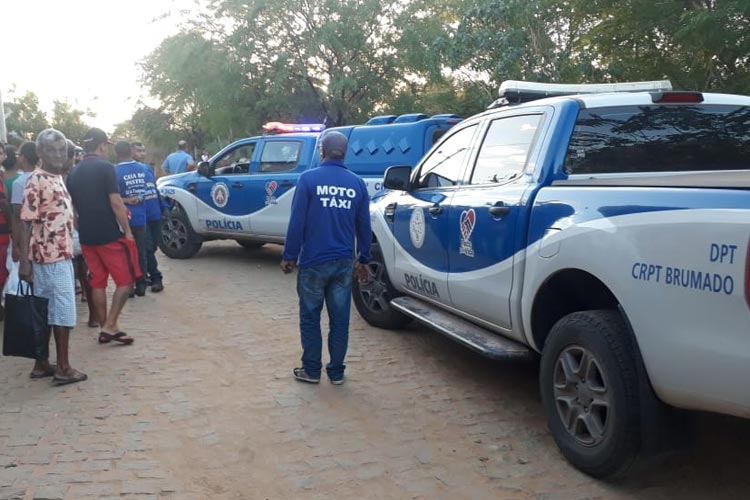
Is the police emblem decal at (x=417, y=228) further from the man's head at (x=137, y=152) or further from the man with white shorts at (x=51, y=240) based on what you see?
the man's head at (x=137, y=152)

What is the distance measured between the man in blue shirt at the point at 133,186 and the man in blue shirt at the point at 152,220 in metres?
0.13

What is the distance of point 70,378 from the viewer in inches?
204

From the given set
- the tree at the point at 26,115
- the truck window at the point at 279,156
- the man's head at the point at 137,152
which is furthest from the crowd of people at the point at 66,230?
the tree at the point at 26,115

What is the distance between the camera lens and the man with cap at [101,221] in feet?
18.9

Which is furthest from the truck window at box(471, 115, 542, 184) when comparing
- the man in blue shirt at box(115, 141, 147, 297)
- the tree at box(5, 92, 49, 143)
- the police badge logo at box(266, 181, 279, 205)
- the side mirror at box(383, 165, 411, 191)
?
the tree at box(5, 92, 49, 143)

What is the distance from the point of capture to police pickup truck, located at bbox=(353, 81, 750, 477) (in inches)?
110

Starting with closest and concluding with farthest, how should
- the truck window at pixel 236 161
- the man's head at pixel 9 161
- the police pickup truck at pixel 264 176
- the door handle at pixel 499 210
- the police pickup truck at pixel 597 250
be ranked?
the police pickup truck at pixel 597 250
the door handle at pixel 499 210
the man's head at pixel 9 161
the police pickup truck at pixel 264 176
the truck window at pixel 236 161

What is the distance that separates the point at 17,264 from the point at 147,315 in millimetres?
2015

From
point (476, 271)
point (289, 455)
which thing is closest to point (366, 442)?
point (289, 455)

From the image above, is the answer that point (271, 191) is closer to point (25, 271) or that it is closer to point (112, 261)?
point (112, 261)

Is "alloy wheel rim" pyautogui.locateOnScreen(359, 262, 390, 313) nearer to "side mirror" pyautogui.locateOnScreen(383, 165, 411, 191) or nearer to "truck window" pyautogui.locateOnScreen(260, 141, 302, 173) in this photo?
"side mirror" pyautogui.locateOnScreen(383, 165, 411, 191)

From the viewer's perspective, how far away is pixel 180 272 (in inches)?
385

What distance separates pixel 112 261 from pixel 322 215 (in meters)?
2.14

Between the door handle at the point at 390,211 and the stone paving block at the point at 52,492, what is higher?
the door handle at the point at 390,211
